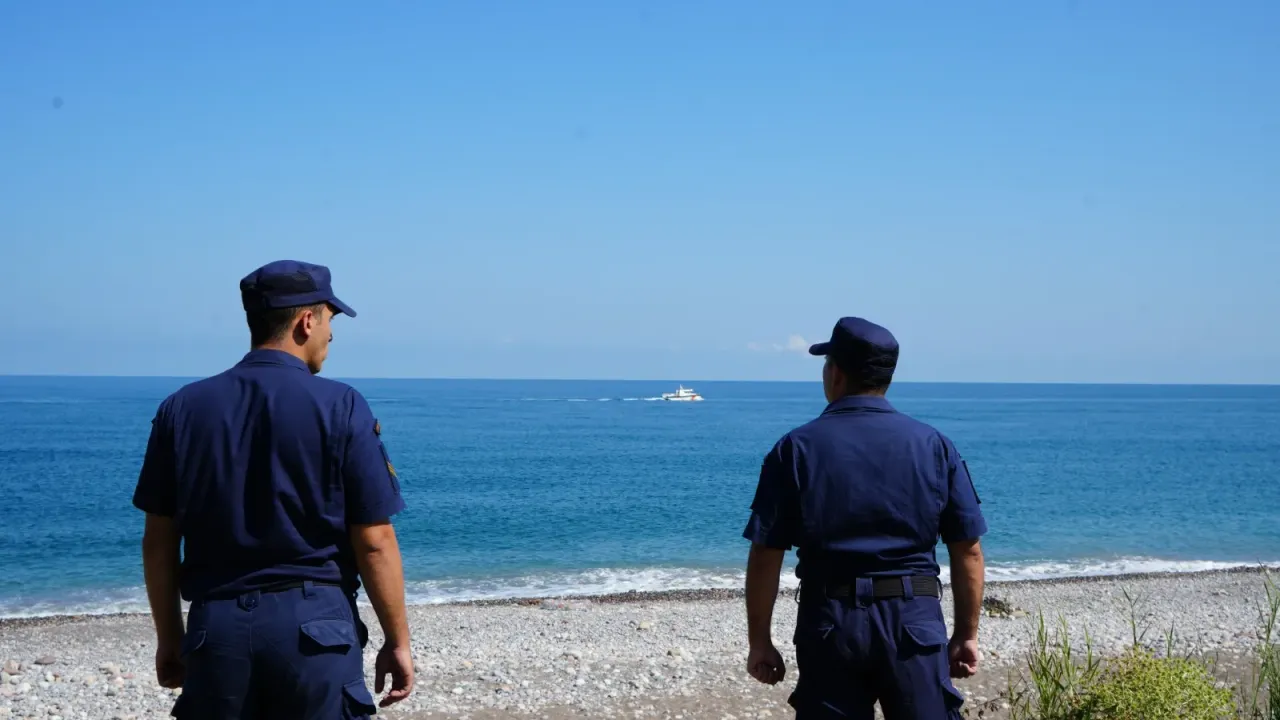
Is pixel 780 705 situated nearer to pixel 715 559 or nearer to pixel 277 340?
pixel 277 340

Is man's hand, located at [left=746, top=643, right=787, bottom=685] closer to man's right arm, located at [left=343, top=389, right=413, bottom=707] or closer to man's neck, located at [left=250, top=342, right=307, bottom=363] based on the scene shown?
man's right arm, located at [left=343, top=389, right=413, bottom=707]

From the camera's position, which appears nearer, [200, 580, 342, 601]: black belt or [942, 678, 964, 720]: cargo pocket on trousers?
[200, 580, 342, 601]: black belt

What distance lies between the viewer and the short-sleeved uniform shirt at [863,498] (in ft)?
13.0

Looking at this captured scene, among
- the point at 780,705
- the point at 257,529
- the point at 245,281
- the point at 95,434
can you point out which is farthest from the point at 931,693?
the point at 95,434

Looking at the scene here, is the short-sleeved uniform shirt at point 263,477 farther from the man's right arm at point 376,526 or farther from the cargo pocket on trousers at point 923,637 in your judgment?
the cargo pocket on trousers at point 923,637

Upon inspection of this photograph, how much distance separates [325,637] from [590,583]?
67.5 feet

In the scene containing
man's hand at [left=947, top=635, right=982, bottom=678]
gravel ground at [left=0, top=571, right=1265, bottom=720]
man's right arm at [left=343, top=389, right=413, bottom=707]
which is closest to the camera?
man's right arm at [left=343, top=389, right=413, bottom=707]

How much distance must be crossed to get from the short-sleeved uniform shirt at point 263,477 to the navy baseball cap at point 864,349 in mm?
1812

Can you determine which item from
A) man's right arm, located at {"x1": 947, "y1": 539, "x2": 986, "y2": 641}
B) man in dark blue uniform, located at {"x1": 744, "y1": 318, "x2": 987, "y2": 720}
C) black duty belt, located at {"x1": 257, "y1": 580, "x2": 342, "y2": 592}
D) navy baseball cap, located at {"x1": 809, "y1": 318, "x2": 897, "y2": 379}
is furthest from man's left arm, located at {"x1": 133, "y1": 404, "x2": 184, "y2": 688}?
man's right arm, located at {"x1": 947, "y1": 539, "x2": 986, "y2": 641}

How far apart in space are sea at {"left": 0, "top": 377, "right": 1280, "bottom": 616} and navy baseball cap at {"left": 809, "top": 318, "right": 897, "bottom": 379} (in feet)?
58.4

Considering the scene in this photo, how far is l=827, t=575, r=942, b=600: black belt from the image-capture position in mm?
3932

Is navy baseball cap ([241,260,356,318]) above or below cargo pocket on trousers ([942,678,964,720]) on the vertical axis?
above

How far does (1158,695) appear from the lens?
530 centimetres

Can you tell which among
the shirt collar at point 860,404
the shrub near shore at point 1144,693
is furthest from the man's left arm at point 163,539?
the shrub near shore at point 1144,693
